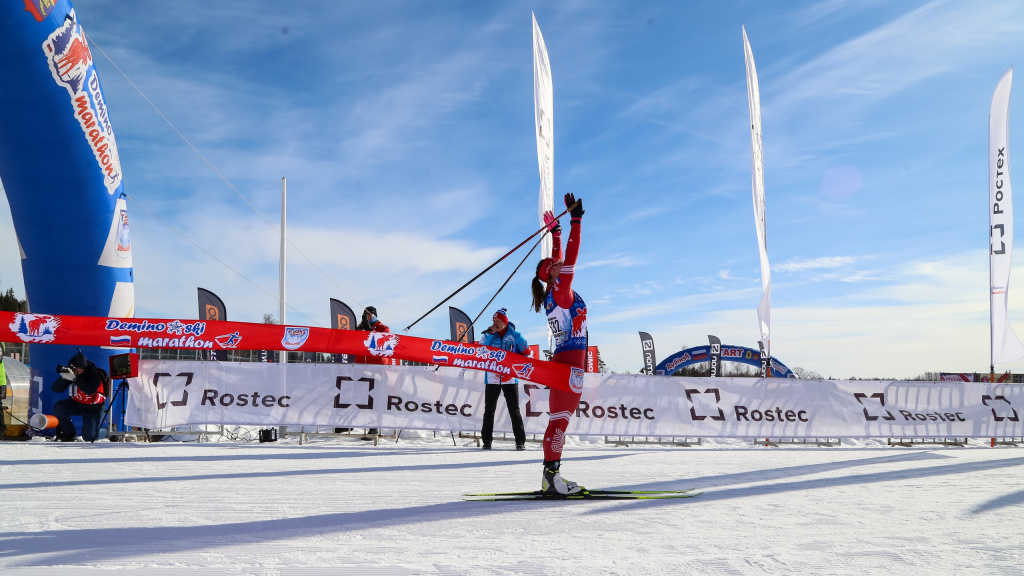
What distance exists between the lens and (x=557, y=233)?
521 centimetres

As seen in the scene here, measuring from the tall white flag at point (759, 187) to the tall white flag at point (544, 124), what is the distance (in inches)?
158

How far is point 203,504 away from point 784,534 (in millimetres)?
3789

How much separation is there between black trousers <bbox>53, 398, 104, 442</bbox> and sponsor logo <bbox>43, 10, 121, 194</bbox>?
12.8 ft

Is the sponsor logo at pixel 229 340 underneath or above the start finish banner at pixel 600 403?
above

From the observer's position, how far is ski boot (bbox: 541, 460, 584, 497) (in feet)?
15.3

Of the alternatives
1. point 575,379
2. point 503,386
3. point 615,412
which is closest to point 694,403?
point 615,412

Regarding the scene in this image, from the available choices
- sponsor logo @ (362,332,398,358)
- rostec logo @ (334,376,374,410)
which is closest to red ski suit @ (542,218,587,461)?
sponsor logo @ (362,332,398,358)

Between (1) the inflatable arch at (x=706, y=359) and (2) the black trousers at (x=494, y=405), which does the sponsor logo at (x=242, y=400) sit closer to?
(2) the black trousers at (x=494, y=405)

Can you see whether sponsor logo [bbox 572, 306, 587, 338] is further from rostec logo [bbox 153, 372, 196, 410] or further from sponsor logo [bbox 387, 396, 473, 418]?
rostec logo [bbox 153, 372, 196, 410]

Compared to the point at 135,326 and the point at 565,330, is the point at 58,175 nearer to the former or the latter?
the point at 135,326

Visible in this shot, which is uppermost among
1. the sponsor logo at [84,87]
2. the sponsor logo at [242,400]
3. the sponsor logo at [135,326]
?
the sponsor logo at [84,87]

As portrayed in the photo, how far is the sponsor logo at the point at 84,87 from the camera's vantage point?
31.9ft

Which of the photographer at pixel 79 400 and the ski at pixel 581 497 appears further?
the photographer at pixel 79 400

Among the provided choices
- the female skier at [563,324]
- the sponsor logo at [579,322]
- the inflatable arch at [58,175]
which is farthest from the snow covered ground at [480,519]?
the inflatable arch at [58,175]
